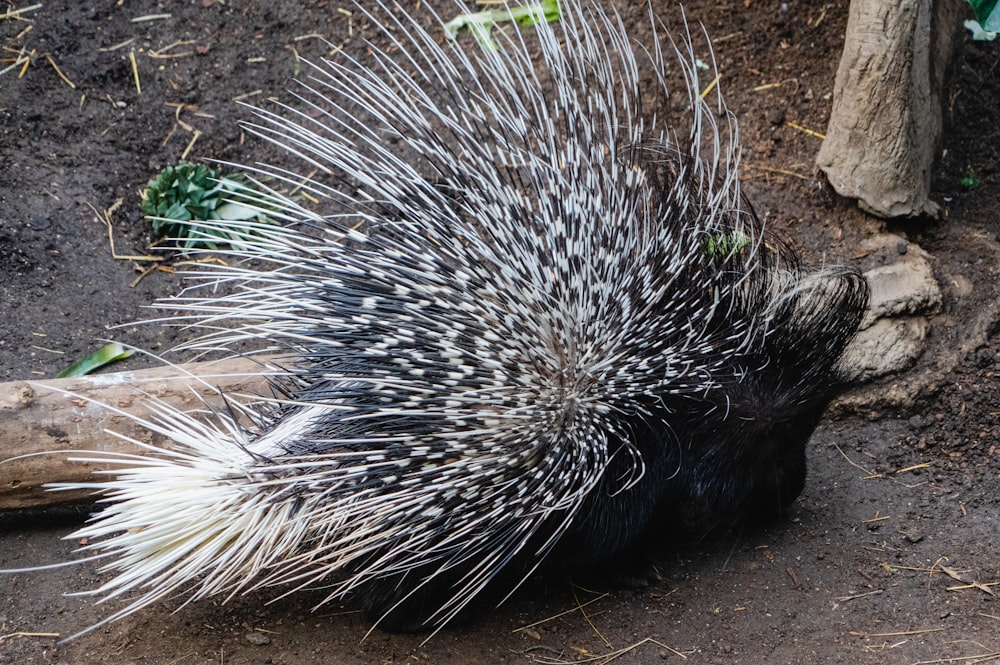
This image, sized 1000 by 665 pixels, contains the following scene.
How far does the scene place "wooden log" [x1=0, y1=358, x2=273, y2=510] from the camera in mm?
2457

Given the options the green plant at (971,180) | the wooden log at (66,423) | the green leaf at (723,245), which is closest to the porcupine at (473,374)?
the green leaf at (723,245)

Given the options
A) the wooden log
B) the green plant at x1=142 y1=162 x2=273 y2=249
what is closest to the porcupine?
the wooden log

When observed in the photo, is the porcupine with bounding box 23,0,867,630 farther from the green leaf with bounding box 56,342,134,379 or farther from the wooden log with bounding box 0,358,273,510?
the green leaf with bounding box 56,342,134,379

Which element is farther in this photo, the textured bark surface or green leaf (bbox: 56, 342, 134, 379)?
green leaf (bbox: 56, 342, 134, 379)

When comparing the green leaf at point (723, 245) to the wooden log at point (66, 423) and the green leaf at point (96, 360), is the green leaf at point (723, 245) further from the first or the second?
the green leaf at point (96, 360)

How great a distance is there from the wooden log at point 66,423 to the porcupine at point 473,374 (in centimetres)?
15

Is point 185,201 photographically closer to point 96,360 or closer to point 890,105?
point 96,360

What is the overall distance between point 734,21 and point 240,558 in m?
2.98

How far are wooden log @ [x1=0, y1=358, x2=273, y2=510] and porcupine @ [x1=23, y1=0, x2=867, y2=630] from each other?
151 millimetres

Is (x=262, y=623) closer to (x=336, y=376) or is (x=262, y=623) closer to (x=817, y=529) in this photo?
(x=336, y=376)

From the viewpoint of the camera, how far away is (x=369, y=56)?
4.04 meters

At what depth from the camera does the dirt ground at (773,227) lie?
2.36 m

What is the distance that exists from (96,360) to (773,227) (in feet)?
8.45

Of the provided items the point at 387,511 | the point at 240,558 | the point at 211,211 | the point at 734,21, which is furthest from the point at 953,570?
the point at 211,211
